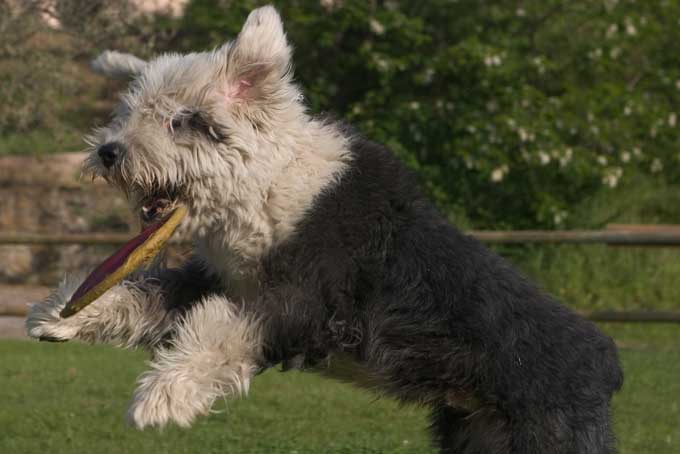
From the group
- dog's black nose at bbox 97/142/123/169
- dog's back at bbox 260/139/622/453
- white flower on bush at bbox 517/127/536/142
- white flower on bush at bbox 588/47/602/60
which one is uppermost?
dog's black nose at bbox 97/142/123/169

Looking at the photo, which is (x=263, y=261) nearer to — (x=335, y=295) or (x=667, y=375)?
(x=335, y=295)

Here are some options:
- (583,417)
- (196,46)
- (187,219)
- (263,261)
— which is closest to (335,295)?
(263,261)

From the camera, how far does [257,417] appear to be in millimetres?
7891

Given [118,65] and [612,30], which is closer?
[118,65]

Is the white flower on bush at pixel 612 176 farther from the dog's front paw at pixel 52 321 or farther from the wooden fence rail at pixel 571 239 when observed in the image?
the dog's front paw at pixel 52 321

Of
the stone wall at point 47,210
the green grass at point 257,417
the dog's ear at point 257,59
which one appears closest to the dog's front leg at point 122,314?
the dog's ear at point 257,59

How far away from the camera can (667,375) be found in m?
9.76

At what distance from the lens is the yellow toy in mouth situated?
4523 mm

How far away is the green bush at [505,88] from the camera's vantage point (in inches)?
572

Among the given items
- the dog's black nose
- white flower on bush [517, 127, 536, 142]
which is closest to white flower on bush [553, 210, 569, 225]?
white flower on bush [517, 127, 536, 142]

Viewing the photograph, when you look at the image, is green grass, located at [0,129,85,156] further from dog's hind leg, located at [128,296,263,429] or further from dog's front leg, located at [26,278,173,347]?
dog's hind leg, located at [128,296,263,429]

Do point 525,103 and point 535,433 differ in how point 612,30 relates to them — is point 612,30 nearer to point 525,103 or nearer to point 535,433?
point 525,103

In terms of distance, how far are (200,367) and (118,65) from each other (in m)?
1.44

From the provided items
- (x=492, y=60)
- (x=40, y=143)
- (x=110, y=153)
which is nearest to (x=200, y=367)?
(x=110, y=153)
